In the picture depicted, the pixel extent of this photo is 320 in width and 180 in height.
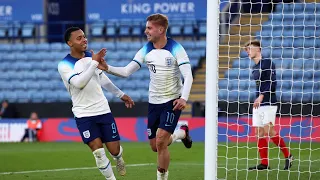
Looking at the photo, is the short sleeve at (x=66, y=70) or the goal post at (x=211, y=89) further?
the short sleeve at (x=66, y=70)

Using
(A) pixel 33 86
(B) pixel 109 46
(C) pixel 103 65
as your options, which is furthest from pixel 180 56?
(B) pixel 109 46

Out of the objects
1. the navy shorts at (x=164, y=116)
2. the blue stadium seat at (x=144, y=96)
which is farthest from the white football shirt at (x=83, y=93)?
Result: the blue stadium seat at (x=144, y=96)

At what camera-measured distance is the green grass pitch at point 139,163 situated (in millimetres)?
10844

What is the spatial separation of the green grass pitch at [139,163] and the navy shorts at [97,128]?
145 centimetres

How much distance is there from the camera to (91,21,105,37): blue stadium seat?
27.1m

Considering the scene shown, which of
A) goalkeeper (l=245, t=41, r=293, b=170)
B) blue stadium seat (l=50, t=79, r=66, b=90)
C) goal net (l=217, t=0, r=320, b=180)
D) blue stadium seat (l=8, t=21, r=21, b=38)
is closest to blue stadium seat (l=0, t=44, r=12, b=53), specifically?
blue stadium seat (l=8, t=21, r=21, b=38)

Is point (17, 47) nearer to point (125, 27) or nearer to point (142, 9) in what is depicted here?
point (125, 27)

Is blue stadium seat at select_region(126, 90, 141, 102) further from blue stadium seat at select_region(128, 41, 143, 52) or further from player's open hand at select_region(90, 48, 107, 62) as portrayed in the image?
player's open hand at select_region(90, 48, 107, 62)

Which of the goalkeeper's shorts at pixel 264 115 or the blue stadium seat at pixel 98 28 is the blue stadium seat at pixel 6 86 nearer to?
the blue stadium seat at pixel 98 28

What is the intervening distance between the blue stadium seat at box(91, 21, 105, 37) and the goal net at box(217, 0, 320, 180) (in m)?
4.32

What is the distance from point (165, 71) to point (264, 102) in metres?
3.07

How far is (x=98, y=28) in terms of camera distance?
27.3 metres

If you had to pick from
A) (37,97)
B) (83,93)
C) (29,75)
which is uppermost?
(83,93)

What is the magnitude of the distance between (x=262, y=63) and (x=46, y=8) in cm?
1886
